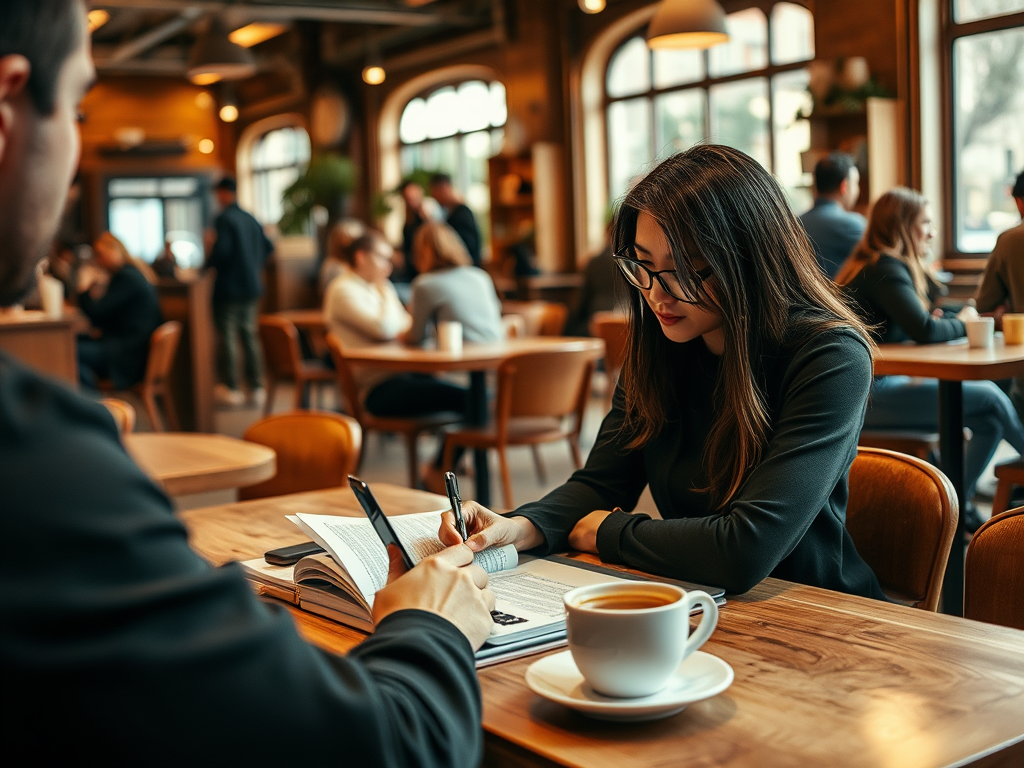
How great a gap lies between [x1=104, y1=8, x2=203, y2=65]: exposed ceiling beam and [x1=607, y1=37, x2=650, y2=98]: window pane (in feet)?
14.1

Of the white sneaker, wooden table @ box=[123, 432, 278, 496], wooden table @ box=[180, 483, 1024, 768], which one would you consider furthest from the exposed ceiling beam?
wooden table @ box=[180, 483, 1024, 768]

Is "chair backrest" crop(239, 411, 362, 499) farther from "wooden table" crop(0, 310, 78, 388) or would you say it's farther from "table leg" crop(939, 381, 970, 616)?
"wooden table" crop(0, 310, 78, 388)

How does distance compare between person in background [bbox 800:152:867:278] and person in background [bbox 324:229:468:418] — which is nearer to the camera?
person in background [bbox 800:152:867:278]

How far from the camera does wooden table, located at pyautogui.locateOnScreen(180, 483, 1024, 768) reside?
85 centimetres

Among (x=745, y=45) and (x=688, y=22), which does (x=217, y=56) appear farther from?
(x=688, y=22)

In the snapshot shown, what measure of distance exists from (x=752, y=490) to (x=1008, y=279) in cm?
300

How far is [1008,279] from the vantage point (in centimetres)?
400

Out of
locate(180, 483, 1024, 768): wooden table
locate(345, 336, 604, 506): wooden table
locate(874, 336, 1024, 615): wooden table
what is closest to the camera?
locate(180, 483, 1024, 768): wooden table

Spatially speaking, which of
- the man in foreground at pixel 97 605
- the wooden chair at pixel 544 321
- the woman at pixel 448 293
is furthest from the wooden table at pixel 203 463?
the wooden chair at pixel 544 321

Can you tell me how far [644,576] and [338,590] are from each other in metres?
0.38

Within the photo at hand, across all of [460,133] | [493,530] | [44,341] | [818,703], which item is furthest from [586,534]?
[460,133]

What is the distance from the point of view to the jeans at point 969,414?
386cm

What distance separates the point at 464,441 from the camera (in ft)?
14.8

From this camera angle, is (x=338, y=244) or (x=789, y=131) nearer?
(x=338, y=244)
